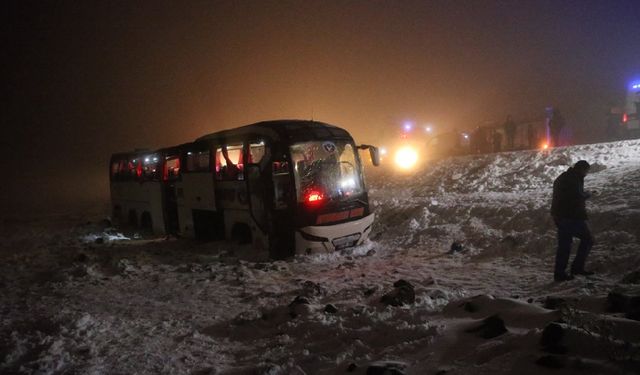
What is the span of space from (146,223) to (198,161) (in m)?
6.78

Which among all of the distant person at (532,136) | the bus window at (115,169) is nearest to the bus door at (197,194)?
the bus window at (115,169)

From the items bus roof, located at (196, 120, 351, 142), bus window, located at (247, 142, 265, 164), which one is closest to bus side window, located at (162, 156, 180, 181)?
bus roof, located at (196, 120, 351, 142)

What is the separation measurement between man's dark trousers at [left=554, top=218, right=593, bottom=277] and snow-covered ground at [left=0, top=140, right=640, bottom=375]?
331mm

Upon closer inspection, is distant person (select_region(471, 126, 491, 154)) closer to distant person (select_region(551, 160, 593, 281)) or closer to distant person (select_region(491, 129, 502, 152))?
distant person (select_region(491, 129, 502, 152))

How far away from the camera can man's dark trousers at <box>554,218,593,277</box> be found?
23.5 feet

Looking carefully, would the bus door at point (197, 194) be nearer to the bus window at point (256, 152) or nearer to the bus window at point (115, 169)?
the bus window at point (256, 152)

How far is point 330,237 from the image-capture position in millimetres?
11055

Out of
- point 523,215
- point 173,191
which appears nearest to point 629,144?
point 523,215

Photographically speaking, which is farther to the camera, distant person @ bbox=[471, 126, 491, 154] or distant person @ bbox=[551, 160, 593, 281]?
distant person @ bbox=[471, 126, 491, 154]

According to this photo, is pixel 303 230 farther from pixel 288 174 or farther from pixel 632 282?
pixel 632 282

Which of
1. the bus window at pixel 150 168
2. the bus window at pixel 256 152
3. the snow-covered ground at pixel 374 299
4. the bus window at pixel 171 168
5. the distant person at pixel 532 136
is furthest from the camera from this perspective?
the distant person at pixel 532 136

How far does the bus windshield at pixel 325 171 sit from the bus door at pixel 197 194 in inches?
142

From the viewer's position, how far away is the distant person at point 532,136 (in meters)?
25.7

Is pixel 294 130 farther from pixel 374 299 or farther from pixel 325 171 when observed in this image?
pixel 374 299
